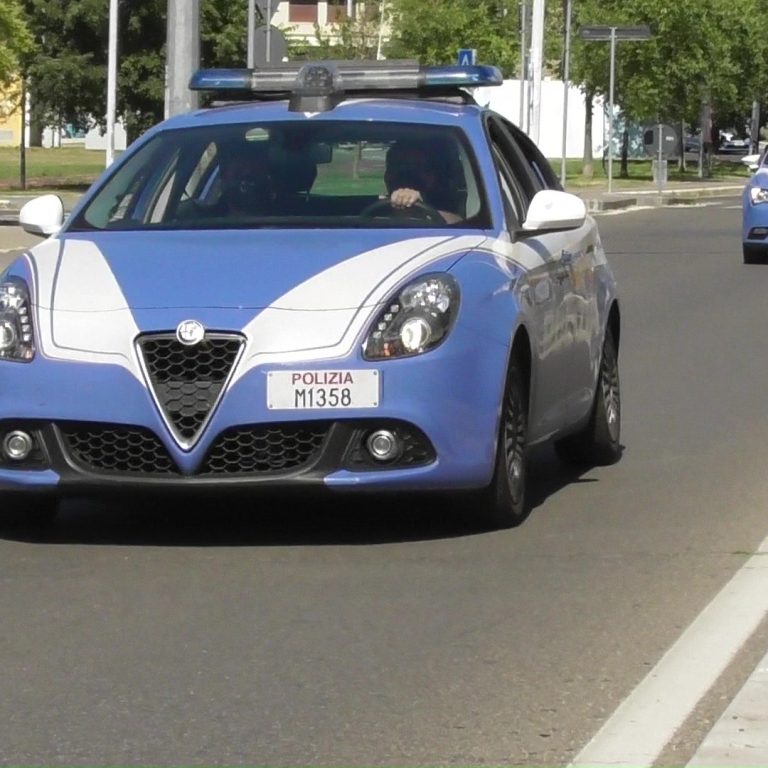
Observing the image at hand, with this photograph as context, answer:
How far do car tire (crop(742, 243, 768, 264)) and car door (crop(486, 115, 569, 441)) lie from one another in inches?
669

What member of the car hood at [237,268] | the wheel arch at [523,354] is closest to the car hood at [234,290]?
the car hood at [237,268]

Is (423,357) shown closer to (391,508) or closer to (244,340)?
(244,340)

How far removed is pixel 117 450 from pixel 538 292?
1744 mm

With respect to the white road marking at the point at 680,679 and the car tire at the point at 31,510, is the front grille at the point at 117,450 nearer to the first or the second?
the car tire at the point at 31,510

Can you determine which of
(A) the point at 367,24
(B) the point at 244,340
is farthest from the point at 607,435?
(A) the point at 367,24

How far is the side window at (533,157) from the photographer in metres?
9.23

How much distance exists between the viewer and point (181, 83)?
1945 cm

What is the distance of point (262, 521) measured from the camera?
8031 millimetres

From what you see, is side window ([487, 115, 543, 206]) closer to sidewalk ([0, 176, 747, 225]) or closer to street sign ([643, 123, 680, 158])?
sidewalk ([0, 176, 747, 225])

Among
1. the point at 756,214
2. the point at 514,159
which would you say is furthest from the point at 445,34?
the point at 514,159

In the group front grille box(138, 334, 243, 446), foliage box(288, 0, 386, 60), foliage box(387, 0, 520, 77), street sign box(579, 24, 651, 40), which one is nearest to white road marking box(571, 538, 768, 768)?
front grille box(138, 334, 243, 446)

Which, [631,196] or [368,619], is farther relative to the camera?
[631,196]

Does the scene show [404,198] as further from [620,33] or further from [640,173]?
[640,173]

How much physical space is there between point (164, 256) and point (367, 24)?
70.9m
